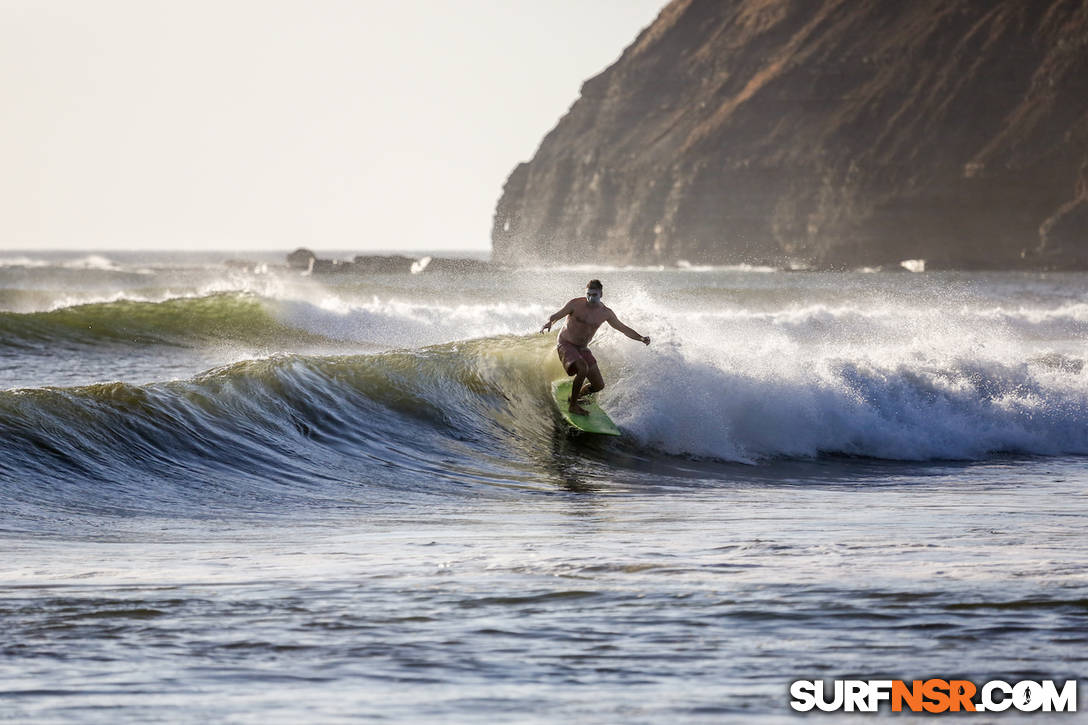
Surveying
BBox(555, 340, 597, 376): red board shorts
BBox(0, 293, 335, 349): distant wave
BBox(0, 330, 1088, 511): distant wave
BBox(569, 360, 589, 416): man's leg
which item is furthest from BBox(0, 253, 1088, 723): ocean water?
BBox(0, 293, 335, 349): distant wave

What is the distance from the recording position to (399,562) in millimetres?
7652

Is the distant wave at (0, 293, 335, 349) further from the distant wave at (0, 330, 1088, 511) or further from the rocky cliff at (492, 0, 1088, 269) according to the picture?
the rocky cliff at (492, 0, 1088, 269)

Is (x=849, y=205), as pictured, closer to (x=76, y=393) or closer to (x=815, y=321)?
(x=815, y=321)

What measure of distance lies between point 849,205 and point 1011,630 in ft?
374

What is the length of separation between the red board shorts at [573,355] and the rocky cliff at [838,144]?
94.1 metres

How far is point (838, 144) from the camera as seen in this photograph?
395 feet

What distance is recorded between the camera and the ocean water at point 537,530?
18.1ft

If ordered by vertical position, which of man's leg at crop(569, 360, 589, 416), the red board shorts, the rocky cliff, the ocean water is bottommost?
the ocean water

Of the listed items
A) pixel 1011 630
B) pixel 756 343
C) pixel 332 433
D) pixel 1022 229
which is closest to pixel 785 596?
pixel 1011 630

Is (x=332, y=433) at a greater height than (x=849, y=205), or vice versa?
(x=849, y=205)

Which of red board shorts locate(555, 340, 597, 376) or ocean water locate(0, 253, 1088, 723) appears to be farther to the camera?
red board shorts locate(555, 340, 597, 376)

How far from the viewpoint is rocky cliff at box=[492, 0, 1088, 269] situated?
112m

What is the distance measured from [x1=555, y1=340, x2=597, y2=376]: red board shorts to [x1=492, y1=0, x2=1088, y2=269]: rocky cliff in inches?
3707

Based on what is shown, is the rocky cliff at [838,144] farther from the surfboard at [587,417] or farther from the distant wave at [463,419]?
the surfboard at [587,417]
